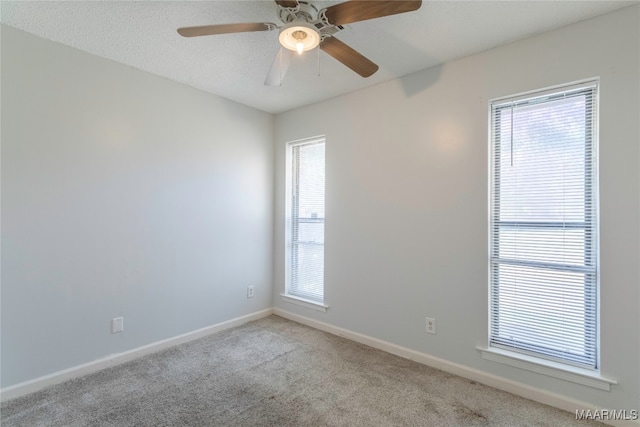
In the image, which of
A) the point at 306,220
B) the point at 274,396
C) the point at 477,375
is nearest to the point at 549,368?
the point at 477,375

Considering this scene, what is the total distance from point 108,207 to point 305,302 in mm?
2146

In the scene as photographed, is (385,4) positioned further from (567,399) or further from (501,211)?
(567,399)

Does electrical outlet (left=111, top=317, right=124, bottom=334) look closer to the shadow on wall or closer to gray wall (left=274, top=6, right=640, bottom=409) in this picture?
gray wall (left=274, top=6, right=640, bottom=409)

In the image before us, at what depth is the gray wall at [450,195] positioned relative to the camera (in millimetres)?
1853

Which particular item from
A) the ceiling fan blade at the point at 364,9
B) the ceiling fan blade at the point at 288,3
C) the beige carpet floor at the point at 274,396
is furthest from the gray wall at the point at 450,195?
the ceiling fan blade at the point at 288,3

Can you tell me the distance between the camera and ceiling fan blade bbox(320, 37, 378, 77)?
1.79 m

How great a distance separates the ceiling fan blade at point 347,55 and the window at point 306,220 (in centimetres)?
152

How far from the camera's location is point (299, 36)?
5.44 feet

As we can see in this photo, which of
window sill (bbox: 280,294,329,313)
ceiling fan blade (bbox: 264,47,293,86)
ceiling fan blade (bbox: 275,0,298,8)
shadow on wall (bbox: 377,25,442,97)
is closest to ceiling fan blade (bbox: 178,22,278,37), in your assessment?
ceiling fan blade (bbox: 275,0,298,8)

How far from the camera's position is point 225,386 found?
2260mm

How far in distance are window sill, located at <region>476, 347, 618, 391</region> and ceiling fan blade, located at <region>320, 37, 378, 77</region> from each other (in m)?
2.19

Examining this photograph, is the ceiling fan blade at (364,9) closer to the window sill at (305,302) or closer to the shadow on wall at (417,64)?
the shadow on wall at (417,64)

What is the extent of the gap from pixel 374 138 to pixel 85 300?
9.17ft

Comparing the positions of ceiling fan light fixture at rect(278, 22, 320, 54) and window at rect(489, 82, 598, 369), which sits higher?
ceiling fan light fixture at rect(278, 22, 320, 54)
